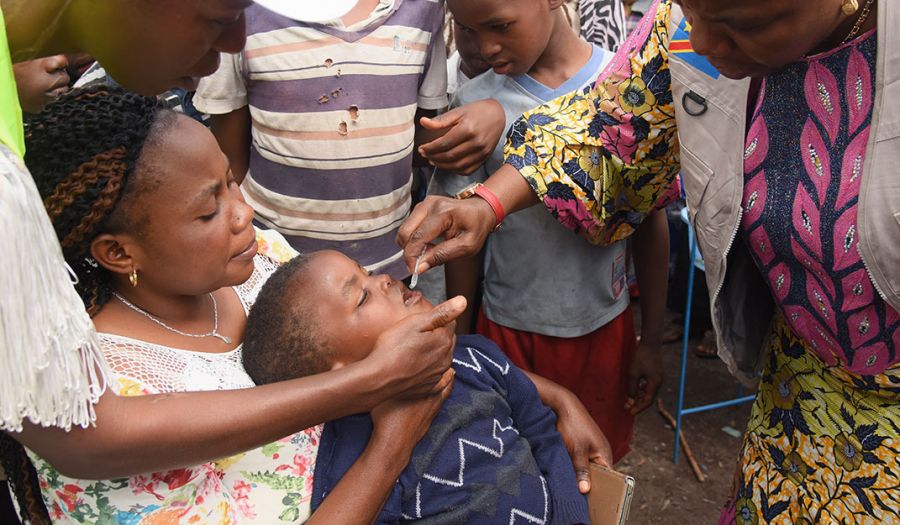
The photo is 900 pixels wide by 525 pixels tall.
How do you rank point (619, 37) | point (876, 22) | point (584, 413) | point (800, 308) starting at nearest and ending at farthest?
point (876, 22) → point (800, 308) → point (584, 413) → point (619, 37)

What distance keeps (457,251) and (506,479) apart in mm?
611

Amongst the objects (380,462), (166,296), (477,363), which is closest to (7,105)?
(166,296)

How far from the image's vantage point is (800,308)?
64.3 inches

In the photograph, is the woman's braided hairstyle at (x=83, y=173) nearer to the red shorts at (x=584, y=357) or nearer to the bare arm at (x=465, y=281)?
the bare arm at (x=465, y=281)

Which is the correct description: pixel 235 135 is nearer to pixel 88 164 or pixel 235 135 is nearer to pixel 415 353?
pixel 88 164

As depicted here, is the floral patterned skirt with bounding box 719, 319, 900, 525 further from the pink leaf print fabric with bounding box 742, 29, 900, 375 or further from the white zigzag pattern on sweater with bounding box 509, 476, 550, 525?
the white zigzag pattern on sweater with bounding box 509, 476, 550, 525

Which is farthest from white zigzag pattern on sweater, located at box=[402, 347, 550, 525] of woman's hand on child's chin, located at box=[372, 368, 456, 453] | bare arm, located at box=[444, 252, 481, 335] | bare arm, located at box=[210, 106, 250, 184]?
bare arm, located at box=[210, 106, 250, 184]

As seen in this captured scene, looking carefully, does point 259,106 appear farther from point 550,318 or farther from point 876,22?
point 876,22

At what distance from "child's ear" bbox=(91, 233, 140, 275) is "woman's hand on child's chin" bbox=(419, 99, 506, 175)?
1093 millimetres

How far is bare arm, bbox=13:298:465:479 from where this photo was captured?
1134 millimetres

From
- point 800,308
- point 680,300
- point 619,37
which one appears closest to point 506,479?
point 800,308

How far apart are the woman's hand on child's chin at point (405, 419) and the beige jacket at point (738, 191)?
2.45 feet

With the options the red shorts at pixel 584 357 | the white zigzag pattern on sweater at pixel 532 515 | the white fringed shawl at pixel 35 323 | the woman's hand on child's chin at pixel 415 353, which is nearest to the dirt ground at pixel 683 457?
the red shorts at pixel 584 357

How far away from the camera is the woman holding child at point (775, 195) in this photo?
1411mm
